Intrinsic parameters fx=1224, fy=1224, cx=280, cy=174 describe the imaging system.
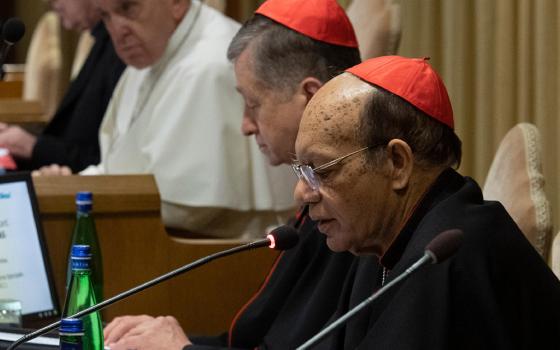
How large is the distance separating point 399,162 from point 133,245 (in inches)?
57.4

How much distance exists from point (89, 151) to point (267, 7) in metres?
2.06

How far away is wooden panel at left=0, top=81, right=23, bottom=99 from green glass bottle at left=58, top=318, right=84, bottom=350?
4.68 metres

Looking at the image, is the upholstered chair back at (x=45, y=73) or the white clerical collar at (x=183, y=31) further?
the upholstered chair back at (x=45, y=73)

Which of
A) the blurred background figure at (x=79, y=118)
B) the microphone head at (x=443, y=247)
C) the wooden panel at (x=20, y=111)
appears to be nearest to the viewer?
the microphone head at (x=443, y=247)

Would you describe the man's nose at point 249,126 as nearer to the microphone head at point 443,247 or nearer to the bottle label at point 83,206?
the bottle label at point 83,206

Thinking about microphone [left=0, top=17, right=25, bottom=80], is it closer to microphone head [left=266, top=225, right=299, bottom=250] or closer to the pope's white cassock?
microphone head [left=266, top=225, right=299, bottom=250]

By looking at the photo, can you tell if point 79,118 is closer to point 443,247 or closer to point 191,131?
point 191,131

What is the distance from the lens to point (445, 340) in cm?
200

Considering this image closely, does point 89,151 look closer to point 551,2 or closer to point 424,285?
point 551,2

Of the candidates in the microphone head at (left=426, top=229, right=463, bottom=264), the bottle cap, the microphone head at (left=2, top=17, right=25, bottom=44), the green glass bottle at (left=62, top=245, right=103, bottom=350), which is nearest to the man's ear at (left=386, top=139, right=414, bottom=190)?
the microphone head at (left=426, top=229, right=463, bottom=264)

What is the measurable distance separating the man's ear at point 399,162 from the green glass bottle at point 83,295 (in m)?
0.57

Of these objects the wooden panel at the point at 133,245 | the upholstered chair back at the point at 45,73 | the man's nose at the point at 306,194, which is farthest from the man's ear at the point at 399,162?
the upholstered chair back at the point at 45,73

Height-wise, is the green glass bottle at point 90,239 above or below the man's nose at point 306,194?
below

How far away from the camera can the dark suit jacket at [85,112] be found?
4906 mm
